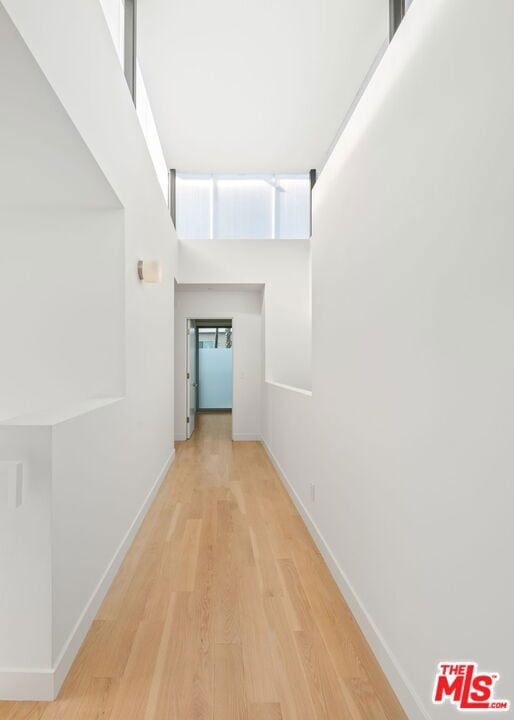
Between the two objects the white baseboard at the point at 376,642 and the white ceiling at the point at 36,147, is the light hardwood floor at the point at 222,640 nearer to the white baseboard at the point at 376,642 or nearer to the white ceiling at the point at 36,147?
the white baseboard at the point at 376,642

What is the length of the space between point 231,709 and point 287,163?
216 inches

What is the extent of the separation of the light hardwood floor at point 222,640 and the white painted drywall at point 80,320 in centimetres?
15

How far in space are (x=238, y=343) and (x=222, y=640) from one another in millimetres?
5026

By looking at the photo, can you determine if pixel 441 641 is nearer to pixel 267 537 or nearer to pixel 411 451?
pixel 411 451

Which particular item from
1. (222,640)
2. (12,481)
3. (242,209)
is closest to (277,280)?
(242,209)

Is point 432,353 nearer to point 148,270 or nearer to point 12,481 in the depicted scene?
point 12,481

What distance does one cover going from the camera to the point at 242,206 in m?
6.04

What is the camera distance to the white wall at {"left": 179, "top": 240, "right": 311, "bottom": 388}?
19.9ft

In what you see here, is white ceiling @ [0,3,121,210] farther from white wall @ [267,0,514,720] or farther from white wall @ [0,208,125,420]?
white wall @ [267,0,514,720]

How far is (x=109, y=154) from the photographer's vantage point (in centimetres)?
230

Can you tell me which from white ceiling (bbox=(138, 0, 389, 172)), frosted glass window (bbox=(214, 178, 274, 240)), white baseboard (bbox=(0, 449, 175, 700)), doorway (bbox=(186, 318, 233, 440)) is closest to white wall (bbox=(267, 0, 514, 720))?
white baseboard (bbox=(0, 449, 175, 700))

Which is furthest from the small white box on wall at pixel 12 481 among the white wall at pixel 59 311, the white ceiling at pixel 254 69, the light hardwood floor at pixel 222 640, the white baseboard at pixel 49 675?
the white ceiling at pixel 254 69

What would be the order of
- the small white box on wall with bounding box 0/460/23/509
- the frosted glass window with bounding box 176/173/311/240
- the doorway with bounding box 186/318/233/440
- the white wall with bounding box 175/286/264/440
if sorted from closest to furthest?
the small white box on wall with bounding box 0/460/23/509, the frosted glass window with bounding box 176/173/311/240, the white wall with bounding box 175/286/264/440, the doorway with bounding box 186/318/233/440

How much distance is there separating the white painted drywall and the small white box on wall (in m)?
0.05
